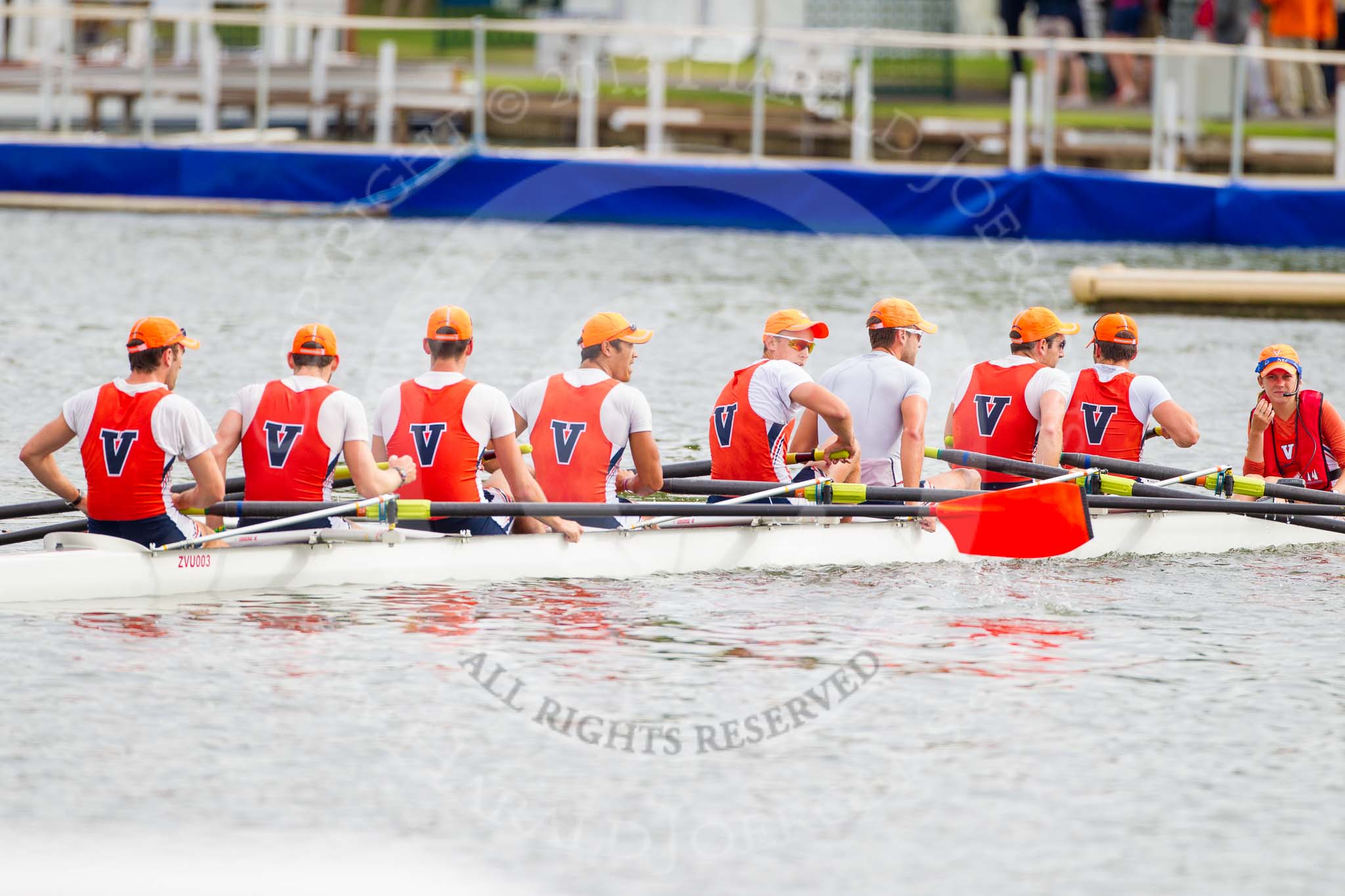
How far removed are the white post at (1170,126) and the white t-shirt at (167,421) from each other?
17863mm

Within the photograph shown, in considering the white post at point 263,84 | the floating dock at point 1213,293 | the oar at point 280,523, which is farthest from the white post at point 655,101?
the oar at point 280,523

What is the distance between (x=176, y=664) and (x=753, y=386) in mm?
3487

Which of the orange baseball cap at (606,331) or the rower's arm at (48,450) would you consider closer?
the rower's arm at (48,450)

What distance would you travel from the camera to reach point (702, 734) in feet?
27.8

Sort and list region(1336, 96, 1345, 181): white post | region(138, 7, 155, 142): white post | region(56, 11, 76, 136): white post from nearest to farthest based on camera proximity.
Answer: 1. region(1336, 96, 1345, 181): white post
2. region(138, 7, 155, 142): white post
3. region(56, 11, 76, 136): white post

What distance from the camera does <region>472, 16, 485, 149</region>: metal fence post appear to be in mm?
25031

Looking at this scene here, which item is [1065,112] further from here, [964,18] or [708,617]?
[708,617]

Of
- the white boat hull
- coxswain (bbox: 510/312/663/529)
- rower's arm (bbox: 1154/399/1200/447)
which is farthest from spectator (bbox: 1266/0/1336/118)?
coxswain (bbox: 510/312/663/529)

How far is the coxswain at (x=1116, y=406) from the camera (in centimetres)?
1171

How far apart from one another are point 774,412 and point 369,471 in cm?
235

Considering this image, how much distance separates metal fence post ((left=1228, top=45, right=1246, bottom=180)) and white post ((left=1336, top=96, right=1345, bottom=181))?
1.10m

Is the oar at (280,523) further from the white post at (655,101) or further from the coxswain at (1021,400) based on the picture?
the white post at (655,101)

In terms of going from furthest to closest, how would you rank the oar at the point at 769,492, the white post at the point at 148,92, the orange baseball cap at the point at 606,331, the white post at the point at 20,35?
the white post at the point at 20,35, the white post at the point at 148,92, the oar at the point at 769,492, the orange baseball cap at the point at 606,331

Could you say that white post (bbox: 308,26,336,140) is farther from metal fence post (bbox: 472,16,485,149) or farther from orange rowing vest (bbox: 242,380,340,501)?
orange rowing vest (bbox: 242,380,340,501)
